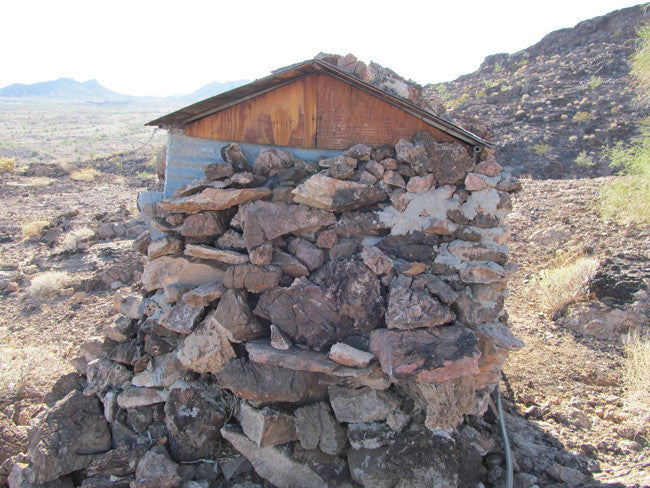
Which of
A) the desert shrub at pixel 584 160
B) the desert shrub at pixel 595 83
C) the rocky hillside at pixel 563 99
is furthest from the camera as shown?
the desert shrub at pixel 595 83

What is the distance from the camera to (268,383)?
10.9ft

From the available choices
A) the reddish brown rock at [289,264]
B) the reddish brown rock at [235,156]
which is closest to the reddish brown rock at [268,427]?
the reddish brown rock at [289,264]

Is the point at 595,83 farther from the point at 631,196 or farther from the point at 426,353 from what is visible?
the point at 426,353

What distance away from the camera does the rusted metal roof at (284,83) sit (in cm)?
362

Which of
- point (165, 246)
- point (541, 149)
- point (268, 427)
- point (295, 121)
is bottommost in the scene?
point (268, 427)

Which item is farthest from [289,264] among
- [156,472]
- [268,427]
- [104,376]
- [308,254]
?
[104,376]

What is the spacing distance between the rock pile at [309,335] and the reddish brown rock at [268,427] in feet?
0.05

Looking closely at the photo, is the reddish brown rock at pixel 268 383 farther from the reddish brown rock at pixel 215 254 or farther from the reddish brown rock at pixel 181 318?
the reddish brown rock at pixel 215 254

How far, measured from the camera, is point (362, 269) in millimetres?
3473

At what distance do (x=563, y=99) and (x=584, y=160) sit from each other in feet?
19.1

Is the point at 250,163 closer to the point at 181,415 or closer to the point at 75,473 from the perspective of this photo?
the point at 181,415

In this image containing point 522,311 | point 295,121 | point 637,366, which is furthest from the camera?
point 522,311

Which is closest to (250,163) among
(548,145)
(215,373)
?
(215,373)

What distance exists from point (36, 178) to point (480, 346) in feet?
59.4
